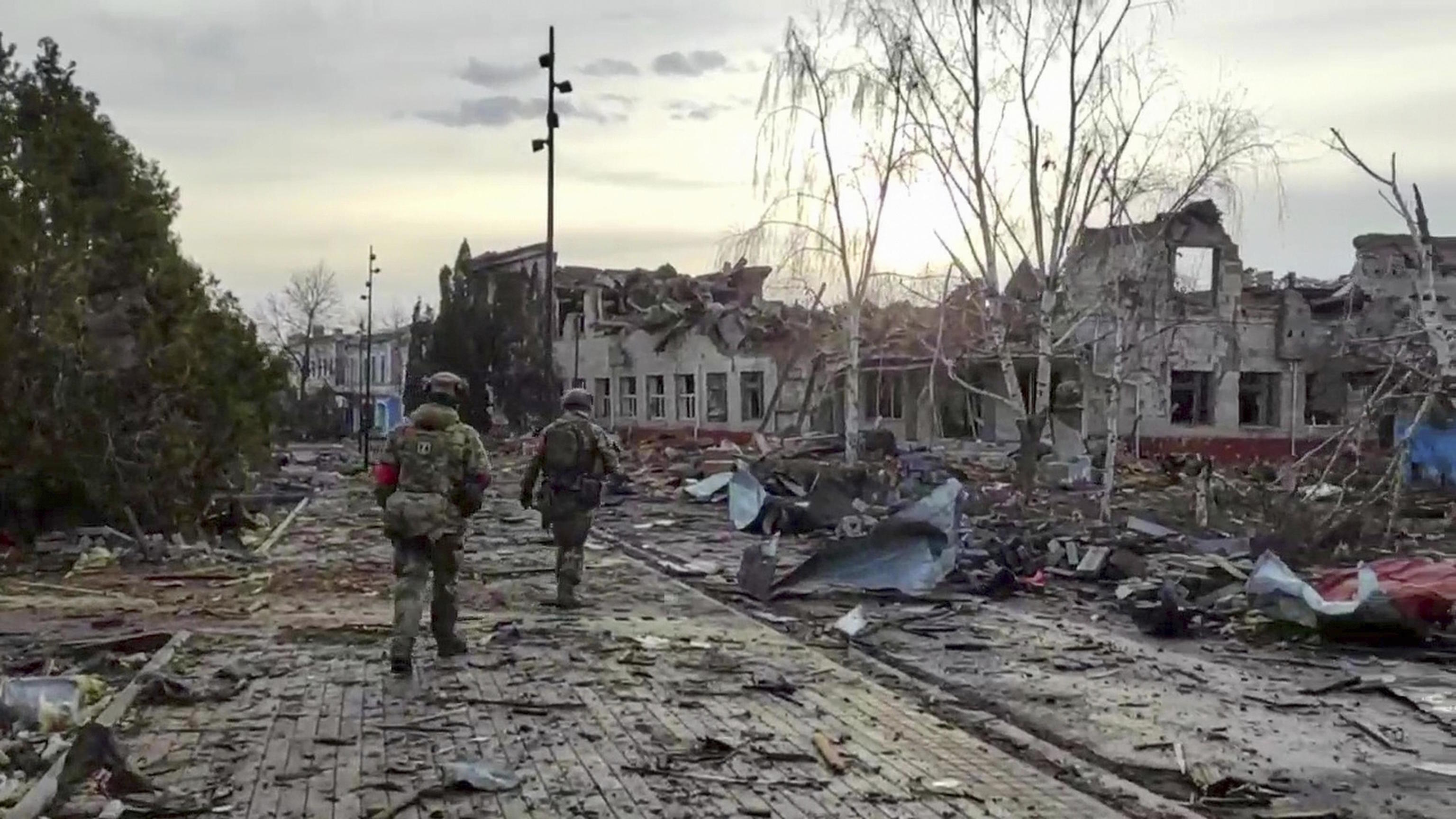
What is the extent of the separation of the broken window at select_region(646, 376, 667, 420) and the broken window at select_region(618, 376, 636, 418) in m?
1.04

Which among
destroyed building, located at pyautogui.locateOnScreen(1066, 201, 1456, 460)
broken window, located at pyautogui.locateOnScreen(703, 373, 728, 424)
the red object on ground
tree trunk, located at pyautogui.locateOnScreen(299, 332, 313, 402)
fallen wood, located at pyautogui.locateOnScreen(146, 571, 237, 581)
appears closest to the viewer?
the red object on ground

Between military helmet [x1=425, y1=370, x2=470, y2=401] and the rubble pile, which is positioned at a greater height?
the rubble pile

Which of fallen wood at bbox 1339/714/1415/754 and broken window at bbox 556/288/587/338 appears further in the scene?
broken window at bbox 556/288/587/338

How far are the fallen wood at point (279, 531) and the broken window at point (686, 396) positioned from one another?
2668 cm

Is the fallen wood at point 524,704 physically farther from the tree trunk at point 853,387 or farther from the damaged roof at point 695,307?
the damaged roof at point 695,307

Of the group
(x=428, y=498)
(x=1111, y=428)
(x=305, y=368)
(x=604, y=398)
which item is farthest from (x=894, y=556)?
(x=305, y=368)

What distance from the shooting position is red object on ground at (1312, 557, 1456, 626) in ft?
35.5

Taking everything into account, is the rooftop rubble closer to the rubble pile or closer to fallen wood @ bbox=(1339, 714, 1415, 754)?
the rubble pile

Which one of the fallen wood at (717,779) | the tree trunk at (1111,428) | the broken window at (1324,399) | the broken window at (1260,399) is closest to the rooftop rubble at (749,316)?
the tree trunk at (1111,428)

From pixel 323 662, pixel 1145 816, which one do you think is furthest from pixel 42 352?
pixel 1145 816

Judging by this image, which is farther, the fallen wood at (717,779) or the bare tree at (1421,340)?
the bare tree at (1421,340)

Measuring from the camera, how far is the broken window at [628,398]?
57469 mm

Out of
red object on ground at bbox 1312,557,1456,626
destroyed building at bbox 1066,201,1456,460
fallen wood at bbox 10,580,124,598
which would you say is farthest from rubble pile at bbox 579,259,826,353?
red object on ground at bbox 1312,557,1456,626

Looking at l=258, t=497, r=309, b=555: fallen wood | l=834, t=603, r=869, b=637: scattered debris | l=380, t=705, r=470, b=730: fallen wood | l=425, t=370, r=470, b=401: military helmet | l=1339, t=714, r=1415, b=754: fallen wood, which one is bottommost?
l=258, t=497, r=309, b=555: fallen wood
